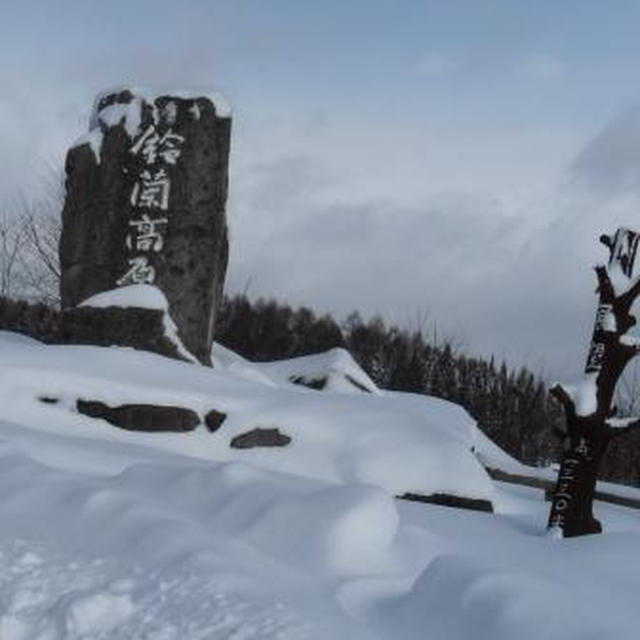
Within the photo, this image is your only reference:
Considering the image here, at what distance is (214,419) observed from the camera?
8.85 m

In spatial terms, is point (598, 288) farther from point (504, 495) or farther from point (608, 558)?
point (504, 495)

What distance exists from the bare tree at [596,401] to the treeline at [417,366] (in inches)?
1283

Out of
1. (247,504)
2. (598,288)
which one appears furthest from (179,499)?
(598,288)

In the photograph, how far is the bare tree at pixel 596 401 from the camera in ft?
20.7

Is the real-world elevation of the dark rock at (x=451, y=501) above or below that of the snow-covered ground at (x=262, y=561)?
below

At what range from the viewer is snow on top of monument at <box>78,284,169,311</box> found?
35.3 feet

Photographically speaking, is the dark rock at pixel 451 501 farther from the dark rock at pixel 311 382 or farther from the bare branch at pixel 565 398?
the dark rock at pixel 311 382

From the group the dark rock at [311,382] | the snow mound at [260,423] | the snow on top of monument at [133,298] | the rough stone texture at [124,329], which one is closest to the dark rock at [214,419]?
the snow mound at [260,423]

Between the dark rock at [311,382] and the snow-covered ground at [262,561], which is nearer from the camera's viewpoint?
the snow-covered ground at [262,561]

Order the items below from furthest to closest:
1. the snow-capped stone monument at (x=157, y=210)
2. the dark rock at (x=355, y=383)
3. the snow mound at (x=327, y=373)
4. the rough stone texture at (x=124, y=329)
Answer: the dark rock at (x=355, y=383) → the snow mound at (x=327, y=373) → the snow-capped stone monument at (x=157, y=210) → the rough stone texture at (x=124, y=329)

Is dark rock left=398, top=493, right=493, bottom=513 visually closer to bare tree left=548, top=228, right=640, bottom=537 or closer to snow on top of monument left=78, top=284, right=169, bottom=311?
bare tree left=548, top=228, right=640, bottom=537

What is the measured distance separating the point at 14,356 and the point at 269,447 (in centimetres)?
247

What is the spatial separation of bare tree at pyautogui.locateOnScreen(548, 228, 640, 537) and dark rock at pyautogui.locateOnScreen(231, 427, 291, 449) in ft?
9.47

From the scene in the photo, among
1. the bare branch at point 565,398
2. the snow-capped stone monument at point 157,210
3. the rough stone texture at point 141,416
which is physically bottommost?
the rough stone texture at point 141,416
